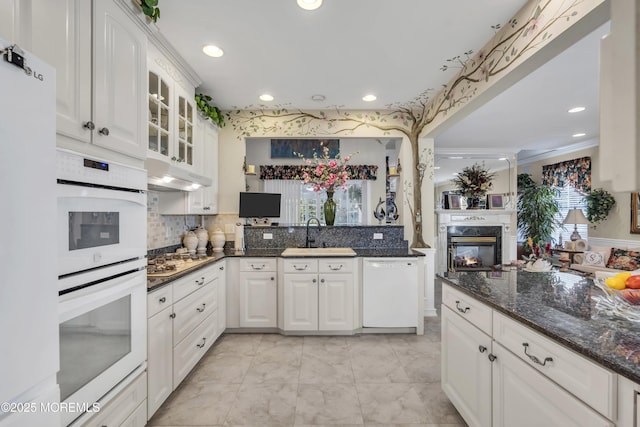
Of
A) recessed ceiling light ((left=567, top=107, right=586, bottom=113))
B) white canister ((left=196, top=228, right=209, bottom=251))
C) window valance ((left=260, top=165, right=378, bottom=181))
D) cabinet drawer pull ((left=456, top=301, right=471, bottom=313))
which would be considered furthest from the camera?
window valance ((left=260, top=165, right=378, bottom=181))

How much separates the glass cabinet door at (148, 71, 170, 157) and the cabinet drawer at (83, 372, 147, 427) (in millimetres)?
1446

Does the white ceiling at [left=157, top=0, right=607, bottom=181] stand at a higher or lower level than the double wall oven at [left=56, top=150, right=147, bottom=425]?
higher

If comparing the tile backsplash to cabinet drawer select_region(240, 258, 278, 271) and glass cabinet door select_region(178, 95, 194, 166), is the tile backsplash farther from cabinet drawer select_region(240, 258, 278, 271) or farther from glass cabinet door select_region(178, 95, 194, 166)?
cabinet drawer select_region(240, 258, 278, 271)

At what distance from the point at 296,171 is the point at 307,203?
763 millimetres

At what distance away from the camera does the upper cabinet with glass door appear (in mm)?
2158

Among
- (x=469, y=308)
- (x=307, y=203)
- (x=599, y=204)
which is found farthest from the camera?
(x=307, y=203)

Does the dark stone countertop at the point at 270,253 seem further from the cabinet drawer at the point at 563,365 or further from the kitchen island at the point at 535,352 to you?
the cabinet drawer at the point at 563,365

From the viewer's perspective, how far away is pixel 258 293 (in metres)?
3.12

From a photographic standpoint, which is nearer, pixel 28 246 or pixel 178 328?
pixel 28 246

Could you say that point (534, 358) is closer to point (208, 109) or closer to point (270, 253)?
point (270, 253)

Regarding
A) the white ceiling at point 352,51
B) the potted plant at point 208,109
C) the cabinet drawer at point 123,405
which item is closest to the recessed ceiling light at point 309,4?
the white ceiling at point 352,51

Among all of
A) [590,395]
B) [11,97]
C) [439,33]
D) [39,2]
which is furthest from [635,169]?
[439,33]

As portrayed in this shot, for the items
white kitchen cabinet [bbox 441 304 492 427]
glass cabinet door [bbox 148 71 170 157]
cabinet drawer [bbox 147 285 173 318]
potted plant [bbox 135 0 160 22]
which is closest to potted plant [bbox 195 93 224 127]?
glass cabinet door [bbox 148 71 170 157]

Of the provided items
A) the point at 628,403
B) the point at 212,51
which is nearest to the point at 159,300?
the point at 212,51
